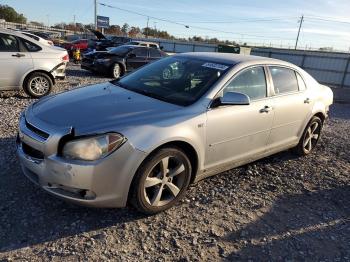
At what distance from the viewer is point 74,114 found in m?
3.61

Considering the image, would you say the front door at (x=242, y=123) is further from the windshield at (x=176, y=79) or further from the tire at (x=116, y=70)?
the tire at (x=116, y=70)

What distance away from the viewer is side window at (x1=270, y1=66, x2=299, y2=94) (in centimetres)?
503

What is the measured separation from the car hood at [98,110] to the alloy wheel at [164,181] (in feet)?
Result: 1.65

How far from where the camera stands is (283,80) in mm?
5211

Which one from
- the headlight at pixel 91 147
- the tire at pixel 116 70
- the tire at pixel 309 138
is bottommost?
the tire at pixel 116 70

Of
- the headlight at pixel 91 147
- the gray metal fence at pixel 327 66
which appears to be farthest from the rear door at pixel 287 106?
the gray metal fence at pixel 327 66

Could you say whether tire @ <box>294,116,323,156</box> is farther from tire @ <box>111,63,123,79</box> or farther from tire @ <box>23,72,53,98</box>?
tire @ <box>111,63,123,79</box>

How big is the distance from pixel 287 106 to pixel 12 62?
255 inches

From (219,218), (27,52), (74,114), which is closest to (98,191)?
(74,114)

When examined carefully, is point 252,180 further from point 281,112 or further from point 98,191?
point 98,191

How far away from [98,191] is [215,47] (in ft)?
95.9

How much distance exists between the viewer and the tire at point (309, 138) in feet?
19.4

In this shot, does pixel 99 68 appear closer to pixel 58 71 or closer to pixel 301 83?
pixel 58 71

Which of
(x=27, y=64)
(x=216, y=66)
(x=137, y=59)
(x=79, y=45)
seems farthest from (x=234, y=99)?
(x=79, y=45)
